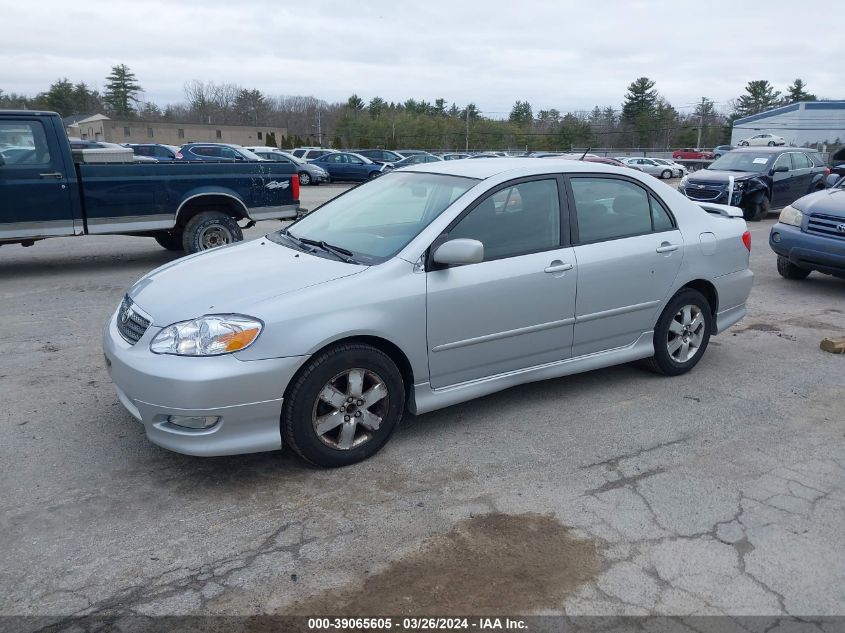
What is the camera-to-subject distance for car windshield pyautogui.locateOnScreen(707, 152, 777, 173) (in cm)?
1712

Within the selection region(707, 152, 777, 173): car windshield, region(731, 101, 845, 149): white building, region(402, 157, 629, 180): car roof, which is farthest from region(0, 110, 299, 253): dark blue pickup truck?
region(731, 101, 845, 149): white building

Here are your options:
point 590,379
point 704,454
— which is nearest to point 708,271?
point 590,379

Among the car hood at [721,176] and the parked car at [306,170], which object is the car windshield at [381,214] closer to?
the car hood at [721,176]

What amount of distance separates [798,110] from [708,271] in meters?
62.4

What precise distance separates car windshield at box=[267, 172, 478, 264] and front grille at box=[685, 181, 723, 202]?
12.8 meters

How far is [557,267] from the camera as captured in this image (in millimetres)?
4719

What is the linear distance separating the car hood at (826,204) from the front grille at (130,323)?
25.9ft

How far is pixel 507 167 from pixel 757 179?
14.0 m

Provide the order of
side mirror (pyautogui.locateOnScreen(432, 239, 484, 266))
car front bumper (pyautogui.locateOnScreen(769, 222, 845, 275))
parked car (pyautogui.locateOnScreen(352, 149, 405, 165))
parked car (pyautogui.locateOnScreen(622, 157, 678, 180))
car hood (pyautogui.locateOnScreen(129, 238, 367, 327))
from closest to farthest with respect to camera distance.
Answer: car hood (pyautogui.locateOnScreen(129, 238, 367, 327)), side mirror (pyautogui.locateOnScreen(432, 239, 484, 266)), car front bumper (pyautogui.locateOnScreen(769, 222, 845, 275)), parked car (pyautogui.locateOnScreen(352, 149, 405, 165)), parked car (pyautogui.locateOnScreen(622, 157, 678, 180))

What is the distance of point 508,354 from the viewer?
4625 mm

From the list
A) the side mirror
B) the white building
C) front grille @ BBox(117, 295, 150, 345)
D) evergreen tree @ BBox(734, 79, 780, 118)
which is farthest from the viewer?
evergreen tree @ BBox(734, 79, 780, 118)

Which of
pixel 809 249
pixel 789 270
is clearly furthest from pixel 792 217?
pixel 789 270

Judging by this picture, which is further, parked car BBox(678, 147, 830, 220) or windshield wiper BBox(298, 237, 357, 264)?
parked car BBox(678, 147, 830, 220)

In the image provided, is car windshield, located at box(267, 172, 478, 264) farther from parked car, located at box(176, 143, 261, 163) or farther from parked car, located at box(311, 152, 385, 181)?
parked car, located at box(311, 152, 385, 181)
